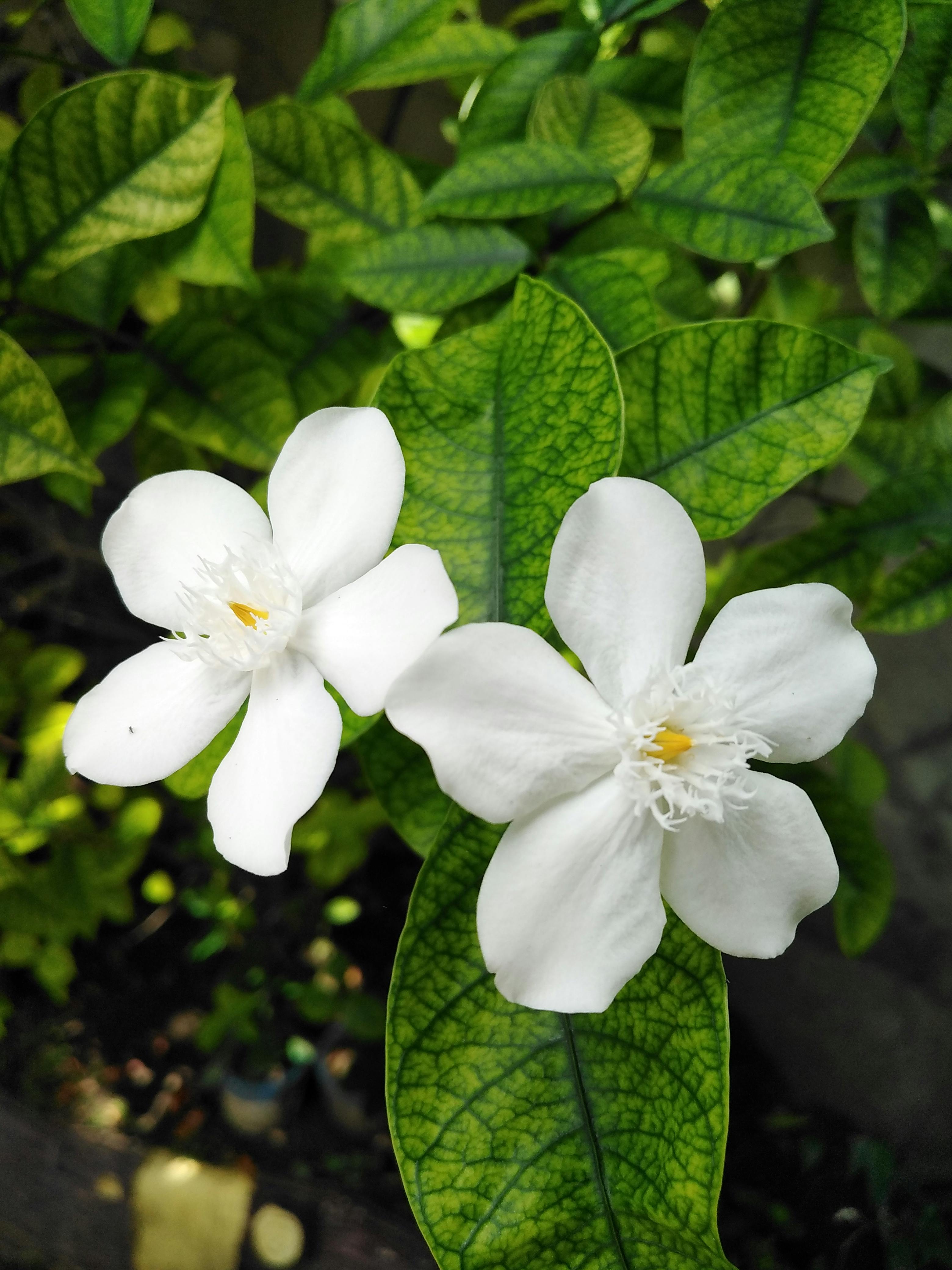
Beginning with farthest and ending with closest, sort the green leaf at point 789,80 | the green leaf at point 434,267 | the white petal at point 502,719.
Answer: the green leaf at point 434,267 < the green leaf at point 789,80 < the white petal at point 502,719

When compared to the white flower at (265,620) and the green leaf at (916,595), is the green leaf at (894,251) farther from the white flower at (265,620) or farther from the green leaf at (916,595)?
the white flower at (265,620)

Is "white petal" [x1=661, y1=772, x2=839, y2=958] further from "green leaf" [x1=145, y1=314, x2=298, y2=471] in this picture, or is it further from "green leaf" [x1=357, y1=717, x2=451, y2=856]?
"green leaf" [x1=145, y1=314, x2=298, y2=471]

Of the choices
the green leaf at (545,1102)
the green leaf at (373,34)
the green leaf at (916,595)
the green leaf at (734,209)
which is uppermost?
the green leaf at (373,34)

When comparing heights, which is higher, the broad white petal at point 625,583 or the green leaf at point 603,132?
the green leaf at point 603,132

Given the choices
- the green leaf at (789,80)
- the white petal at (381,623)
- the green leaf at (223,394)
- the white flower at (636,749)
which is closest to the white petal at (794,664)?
the white flower at (636,749)

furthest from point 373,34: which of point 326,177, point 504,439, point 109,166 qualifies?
point 504,439

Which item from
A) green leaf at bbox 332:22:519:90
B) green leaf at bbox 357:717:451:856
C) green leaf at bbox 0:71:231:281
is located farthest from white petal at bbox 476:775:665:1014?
green leaf at bbox 332:22:519:90

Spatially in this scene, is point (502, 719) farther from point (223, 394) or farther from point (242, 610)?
point (223, 394)
